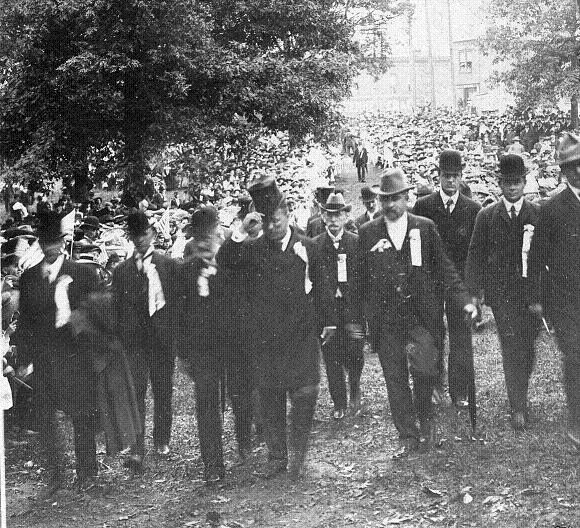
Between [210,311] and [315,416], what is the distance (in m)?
0.82

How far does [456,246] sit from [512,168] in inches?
20.4

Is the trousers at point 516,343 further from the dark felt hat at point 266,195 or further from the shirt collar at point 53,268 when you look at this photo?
the shirt collar at point 53,268

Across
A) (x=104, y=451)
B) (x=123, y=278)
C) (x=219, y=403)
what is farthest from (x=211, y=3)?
(x=104, y=451)

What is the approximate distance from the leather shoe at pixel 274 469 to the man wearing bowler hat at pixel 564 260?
5.04 feet

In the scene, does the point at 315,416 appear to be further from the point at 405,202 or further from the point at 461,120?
the point at 461,120

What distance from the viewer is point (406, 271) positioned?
13.9ft

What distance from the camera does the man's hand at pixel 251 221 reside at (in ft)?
14.1

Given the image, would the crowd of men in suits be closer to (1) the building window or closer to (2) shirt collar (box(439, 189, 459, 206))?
(2) shirt collar (box(439, 189, 459, 206))

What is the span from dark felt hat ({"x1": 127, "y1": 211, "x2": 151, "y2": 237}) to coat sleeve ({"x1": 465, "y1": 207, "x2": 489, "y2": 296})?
1817 millimetres

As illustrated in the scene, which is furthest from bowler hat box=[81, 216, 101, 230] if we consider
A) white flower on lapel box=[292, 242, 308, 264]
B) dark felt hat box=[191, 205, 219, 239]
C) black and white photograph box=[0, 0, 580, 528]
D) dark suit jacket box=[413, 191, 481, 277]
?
dark suit jacket box=[413, 191, 481, 277]

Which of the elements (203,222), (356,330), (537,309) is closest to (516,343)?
(537,309)

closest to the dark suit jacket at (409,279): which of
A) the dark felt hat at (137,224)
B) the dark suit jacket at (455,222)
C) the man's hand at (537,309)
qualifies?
the dark suit jacket at (455,222)

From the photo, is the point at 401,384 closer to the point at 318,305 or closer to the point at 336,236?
the point at 318,305

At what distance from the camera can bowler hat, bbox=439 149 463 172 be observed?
14.7ft
